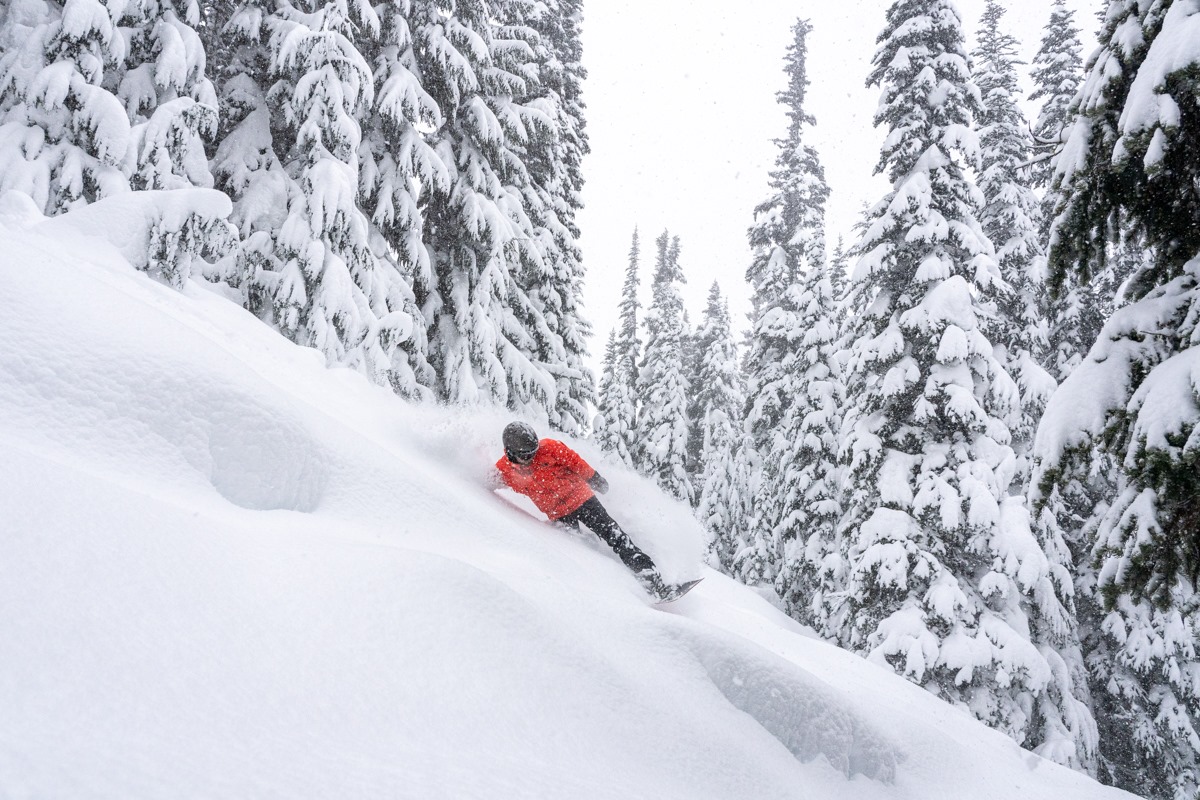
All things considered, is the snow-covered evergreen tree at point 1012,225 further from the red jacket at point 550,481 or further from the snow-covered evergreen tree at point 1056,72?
the red jacket at point 550,481

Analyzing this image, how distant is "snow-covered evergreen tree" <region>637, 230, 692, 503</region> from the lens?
3019 centimetres

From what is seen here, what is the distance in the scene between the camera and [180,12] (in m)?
9.93

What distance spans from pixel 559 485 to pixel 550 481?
0.10 m

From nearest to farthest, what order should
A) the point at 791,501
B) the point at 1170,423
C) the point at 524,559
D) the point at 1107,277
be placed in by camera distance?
the point at 1170,423, the point at 524,559, the point at 1107,277, the point at 791,501

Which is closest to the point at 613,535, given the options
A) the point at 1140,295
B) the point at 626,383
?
the point at 1140,295

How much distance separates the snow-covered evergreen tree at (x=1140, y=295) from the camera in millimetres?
3002

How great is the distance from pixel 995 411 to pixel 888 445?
1982 mm

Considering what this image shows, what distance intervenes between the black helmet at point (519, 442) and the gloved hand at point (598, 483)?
0.81 metres

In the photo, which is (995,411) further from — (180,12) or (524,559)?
(180,12)

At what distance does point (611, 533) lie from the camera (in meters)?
6.07

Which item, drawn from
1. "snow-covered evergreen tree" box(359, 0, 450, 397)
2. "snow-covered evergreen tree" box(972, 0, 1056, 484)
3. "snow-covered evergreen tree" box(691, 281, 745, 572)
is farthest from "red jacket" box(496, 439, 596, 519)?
"snow-covered evergreen tree" box(691, 281, 745, 572)

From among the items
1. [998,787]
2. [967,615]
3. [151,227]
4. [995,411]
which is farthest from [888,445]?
[151,227]

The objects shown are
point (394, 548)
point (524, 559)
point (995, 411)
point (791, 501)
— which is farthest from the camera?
point (791, 501)

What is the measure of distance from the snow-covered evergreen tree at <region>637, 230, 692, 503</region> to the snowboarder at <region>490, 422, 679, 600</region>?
2096cm
